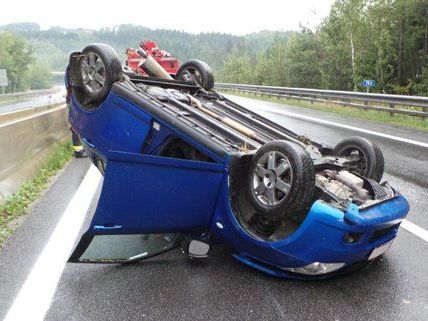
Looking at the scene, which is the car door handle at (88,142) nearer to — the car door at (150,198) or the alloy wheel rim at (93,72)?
the alloy wheel rim at (93,72)

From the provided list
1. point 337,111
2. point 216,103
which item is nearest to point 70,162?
point 216,103

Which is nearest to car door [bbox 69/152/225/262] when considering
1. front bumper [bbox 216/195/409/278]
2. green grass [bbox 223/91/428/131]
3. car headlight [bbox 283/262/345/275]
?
front bumper [bbox 216/195/409/278]

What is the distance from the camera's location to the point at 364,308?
9.94 feet

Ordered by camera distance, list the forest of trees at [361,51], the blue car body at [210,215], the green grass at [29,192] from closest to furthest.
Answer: the blue car body at [210,215] → the green grass at [29,192] → the forest of trees at [361,51]

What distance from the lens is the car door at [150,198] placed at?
325cm

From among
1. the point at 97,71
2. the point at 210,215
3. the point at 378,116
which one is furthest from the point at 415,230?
the point at 378,116

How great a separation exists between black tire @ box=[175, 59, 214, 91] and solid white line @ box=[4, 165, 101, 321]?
2044 millimetres

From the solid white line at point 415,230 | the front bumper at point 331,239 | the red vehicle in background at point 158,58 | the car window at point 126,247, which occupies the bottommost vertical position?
the solid white line at point 415,230

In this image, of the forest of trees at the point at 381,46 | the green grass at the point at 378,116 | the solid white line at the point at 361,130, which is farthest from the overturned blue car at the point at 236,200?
the forest of trees at the point at 381,46

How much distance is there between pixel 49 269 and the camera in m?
3.56

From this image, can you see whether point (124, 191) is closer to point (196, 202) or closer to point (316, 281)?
point (196, 202)

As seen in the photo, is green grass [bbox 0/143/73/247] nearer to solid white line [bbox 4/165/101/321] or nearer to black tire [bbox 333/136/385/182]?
solid white line [bbox 4/165/101/321]

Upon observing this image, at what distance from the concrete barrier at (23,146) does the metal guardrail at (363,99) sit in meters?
8.37

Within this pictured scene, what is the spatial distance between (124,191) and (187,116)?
113cm
